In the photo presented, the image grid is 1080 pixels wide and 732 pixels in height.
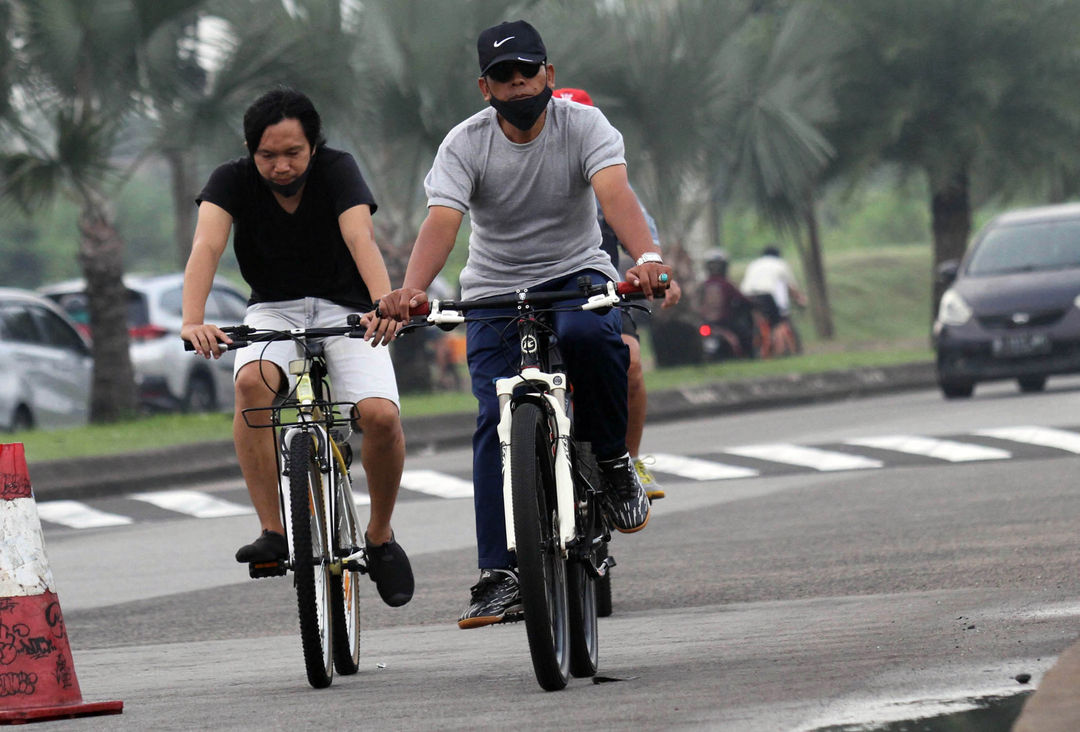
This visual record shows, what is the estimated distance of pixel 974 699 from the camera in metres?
5.10

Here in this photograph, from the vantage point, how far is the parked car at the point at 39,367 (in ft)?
63.9

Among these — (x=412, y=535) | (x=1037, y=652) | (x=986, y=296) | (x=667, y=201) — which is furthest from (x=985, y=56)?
(x=1037, y=652)

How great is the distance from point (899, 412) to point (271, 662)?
39.3 feet

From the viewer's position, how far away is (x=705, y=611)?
25.6 feet

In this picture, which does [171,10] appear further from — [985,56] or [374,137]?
[985,56]

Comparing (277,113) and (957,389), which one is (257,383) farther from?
(957,389)

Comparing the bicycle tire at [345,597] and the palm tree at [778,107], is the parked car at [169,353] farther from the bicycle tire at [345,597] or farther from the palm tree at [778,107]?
the bicycle tire at [345,597]

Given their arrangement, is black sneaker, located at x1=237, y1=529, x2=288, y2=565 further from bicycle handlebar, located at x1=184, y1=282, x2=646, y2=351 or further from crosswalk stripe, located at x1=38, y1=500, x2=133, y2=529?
crosswalk stripe, located at x1=38, y1=500, x2=133, y2=529

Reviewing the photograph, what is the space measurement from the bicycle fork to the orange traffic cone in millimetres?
1274

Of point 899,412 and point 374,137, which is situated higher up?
point 374,137

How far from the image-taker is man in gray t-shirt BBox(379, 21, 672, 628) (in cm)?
634

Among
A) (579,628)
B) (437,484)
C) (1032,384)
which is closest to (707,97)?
(1032,384)

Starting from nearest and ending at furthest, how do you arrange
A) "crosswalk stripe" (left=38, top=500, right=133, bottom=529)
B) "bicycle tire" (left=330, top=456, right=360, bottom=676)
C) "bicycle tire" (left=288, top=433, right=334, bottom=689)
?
1. "bicycle tire" (left=288, top=433, right=334, bottom=689)
2. "bicycle tire" (left=330, top=456, right=360, bottom=676)
3. "crosswalk stripe" (left=38, top=500, right=133, bottom=529)

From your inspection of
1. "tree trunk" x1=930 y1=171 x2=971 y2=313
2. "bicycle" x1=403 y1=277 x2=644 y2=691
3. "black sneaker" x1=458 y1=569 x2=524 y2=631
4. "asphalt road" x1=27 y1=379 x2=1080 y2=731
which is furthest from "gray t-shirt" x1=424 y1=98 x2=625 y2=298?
"tree trunk" x1=930 y1=171 x2=971 y2=313
